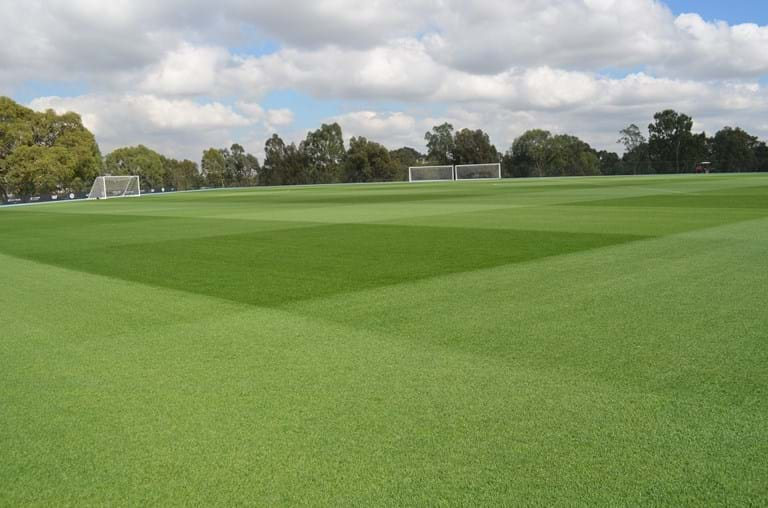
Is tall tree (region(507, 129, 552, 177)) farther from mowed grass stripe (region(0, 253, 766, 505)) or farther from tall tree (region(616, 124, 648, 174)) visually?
mowed grass stripe (region(0, 253, 766, 505))

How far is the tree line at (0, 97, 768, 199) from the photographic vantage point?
68188 mm

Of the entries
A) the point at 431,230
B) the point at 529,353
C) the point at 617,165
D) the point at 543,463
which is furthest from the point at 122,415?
the point at 617,165

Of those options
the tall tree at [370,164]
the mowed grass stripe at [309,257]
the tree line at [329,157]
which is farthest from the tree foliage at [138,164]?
the mowed grass stripe at [309,257]

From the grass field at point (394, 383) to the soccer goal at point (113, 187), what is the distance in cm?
5220

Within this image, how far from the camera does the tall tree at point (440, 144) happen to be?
388ft

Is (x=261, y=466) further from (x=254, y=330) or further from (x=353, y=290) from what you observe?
(x=353, y=290)

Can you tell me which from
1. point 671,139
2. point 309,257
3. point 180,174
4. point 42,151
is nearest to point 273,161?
point 180,174

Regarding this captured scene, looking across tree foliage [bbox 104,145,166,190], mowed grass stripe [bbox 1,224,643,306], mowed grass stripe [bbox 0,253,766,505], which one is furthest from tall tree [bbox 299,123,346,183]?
mowed grass stripe [bbox 0,253,766,505]

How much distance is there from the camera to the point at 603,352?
5.38 meters

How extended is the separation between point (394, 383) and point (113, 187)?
64448 mm

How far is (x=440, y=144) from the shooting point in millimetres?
122188

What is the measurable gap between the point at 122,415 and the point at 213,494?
1.43m

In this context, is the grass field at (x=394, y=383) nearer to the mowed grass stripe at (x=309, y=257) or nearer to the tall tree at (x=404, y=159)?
the mowed grass stripe at (x=309, y=257)

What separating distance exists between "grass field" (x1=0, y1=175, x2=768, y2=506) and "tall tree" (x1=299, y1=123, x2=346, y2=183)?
10807 cm
